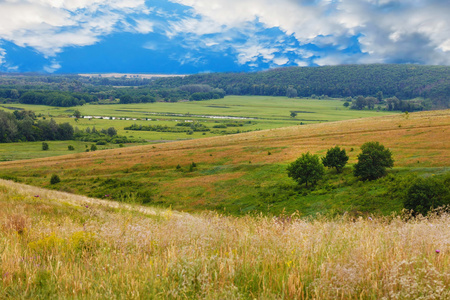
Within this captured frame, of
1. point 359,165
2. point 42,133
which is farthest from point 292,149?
Answer: point 42,133

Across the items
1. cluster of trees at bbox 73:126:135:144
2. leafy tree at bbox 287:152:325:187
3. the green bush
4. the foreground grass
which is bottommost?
the green bush

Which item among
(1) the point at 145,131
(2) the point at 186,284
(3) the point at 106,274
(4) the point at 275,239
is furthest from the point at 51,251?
(1) the point at 145,131

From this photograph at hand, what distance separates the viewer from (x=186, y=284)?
17.1 ft

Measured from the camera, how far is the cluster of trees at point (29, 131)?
14838cm

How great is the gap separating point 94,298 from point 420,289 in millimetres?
4322

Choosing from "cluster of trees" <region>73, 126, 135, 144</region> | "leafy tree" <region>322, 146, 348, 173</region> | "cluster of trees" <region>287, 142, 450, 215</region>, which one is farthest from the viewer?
"cluster of trees" <region>73, 126, 135, 144</region>

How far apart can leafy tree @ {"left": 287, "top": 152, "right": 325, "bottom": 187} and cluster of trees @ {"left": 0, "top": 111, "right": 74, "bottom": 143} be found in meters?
141

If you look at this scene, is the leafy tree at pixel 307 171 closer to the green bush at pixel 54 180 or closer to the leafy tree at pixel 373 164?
the leafy tree at pixel 373 164

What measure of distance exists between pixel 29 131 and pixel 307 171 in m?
147

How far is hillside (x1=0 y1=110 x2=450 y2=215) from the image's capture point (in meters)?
40.2

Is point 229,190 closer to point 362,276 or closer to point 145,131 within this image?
point 362,276

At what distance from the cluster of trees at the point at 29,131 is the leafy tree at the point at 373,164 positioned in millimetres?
147778

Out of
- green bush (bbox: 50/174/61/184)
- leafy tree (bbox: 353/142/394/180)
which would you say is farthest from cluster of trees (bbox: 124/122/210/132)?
leafy tree (bbox: 353/142/394/180)

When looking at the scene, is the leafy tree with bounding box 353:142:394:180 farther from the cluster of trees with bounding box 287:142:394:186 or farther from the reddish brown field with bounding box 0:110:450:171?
the reddish brown field with bounding box 0:110:450:171
